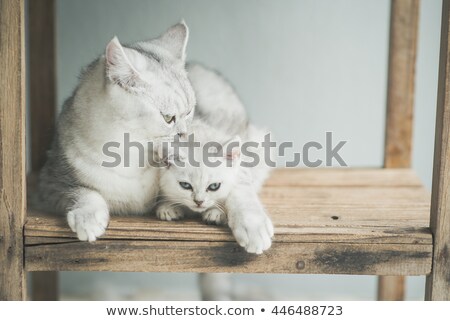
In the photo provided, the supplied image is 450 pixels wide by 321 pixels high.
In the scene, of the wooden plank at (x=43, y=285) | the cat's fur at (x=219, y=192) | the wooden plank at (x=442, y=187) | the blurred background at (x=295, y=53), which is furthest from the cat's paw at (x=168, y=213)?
the wooden plank at (x=43, y=285)

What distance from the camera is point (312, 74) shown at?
6.24ft

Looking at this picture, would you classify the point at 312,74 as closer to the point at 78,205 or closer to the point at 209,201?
the point at 209,201

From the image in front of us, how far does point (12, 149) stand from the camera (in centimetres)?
114

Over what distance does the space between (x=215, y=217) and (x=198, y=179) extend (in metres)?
0.09

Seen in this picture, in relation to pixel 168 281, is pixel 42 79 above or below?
above

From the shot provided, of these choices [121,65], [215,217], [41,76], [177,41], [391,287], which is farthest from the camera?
[391,287]

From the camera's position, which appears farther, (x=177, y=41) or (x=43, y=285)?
(x=43, y=285)

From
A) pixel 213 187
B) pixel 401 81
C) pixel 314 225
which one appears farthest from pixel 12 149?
pixel 401 81

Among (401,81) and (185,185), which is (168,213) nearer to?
(185,185)

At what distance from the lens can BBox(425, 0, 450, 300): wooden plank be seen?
1.09m

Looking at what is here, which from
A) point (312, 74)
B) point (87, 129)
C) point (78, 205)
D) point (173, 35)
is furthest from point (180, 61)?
point (312, 74)

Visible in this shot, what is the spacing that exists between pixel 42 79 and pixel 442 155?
1.14 m

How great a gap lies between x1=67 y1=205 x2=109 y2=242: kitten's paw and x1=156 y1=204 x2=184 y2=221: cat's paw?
0.41 ft

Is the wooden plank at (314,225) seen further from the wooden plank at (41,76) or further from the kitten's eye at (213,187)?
the wooden plank at (41,76)
